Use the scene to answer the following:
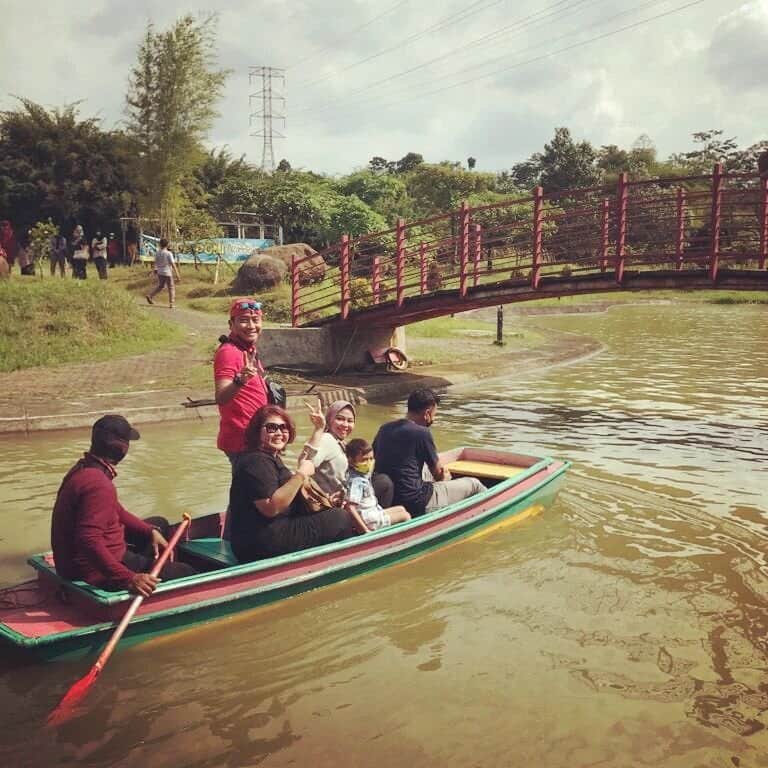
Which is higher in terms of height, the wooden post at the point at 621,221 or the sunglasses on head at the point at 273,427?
the wooden post at the point at 621,221

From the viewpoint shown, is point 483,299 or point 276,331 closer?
point 483,299

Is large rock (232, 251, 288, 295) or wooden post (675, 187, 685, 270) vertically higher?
wooden post (675, 187, 685, 270)

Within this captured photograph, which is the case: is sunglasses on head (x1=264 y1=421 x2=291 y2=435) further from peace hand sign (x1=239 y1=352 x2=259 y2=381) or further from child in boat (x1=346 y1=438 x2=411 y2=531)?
child in boat (x1=346 y1=438 x2=411 y2=531)

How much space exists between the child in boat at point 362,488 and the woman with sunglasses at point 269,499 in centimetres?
51

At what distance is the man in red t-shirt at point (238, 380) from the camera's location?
19.2 ft

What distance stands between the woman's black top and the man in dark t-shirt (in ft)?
3.59

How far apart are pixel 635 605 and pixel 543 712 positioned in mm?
1804

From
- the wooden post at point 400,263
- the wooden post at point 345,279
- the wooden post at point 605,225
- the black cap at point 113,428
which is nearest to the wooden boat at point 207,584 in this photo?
the black cap at point 113,428

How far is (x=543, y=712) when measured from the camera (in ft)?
15.2

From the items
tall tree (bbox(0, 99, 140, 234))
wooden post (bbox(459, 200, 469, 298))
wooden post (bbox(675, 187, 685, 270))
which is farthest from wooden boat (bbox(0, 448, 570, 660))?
tall tree (bbox(0, 99, 140, 234))

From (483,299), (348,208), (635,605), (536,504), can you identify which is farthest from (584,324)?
(635,605)

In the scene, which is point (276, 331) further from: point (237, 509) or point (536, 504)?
point (237, 509)

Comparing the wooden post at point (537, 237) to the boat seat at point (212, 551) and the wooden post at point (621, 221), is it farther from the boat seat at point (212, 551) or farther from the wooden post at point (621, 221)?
the boat seat at point (212, 551)

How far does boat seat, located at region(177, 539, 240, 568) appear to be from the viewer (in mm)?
5941
